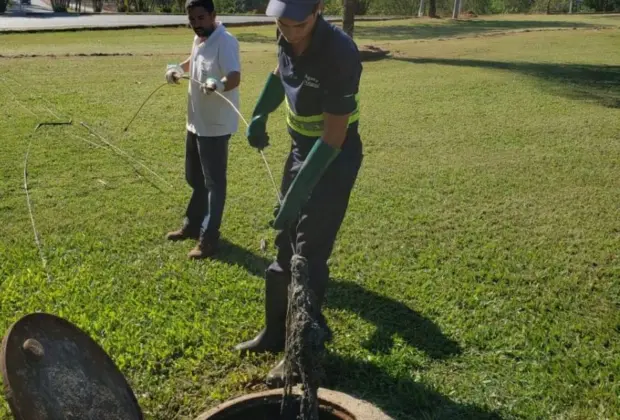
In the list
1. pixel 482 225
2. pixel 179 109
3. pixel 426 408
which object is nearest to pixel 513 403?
pixel 426 408

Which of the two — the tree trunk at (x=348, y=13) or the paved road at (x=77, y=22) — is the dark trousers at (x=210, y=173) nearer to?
the tree trunk at (x=348, y=13)

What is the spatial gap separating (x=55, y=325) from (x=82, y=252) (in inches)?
89.3

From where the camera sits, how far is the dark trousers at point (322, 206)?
10.9ft

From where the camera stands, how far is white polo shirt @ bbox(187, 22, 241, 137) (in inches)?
179

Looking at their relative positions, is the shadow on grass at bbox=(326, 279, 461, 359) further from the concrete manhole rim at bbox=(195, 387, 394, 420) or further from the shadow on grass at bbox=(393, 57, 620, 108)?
the shadow on grass at bbox=(393, 57, 620, 108)

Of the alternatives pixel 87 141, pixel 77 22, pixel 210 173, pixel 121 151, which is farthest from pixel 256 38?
pixel 210 173

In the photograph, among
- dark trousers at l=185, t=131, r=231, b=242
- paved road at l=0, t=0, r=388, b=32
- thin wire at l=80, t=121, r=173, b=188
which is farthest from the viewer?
paved road at l=0, t=0, r=388, b=32

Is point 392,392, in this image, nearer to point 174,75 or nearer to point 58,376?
point 58,376

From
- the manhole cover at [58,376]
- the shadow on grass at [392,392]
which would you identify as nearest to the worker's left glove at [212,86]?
the shadow on grass at [392,392]

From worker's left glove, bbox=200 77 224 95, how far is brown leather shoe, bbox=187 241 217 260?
41.0 inches

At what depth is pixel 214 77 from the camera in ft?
15.1

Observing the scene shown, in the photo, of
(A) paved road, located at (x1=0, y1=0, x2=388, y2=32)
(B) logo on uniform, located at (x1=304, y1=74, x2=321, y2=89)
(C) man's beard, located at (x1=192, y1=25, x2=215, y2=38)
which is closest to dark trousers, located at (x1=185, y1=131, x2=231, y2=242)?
(C) man's beard, located at (x1=192, y1=25, x2=215, y2=38)

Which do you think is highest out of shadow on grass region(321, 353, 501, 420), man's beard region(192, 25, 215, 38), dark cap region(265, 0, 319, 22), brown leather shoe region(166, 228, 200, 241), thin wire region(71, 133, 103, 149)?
dark cap region(265, 0, 319, 22)

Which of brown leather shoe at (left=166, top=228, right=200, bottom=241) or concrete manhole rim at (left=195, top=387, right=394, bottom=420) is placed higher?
concrete manhole rim at (left=195, top=387, right=394, bottom=420)
